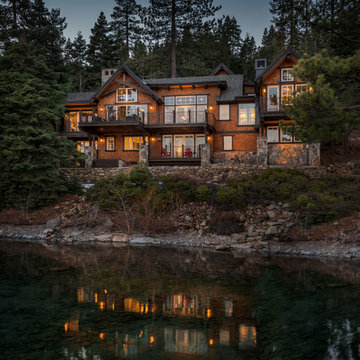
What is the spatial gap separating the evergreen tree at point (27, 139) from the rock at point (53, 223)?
1855mm

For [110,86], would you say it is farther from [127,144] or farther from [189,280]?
[189,280]

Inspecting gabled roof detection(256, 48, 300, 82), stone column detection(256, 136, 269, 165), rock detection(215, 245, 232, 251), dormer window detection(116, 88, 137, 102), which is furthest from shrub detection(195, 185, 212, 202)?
dormer window detection(116, 88, 137, 102)

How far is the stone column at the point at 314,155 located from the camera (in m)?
22.0

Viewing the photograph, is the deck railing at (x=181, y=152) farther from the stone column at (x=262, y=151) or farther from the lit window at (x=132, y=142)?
the stone column at (x=262, y=151)

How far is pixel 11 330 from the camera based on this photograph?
6.17m

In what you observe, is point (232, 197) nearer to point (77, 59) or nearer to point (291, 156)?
point (291, 156)

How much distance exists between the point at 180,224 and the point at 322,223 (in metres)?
6.82

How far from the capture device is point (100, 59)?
44.1m

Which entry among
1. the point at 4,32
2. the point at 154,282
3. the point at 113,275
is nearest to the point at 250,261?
the point at 154,282

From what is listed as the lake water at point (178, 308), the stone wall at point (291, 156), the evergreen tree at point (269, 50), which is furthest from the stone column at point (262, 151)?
the evergreen tree at point (269, 50)

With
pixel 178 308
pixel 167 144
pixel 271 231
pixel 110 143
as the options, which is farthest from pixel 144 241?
pixel 110 143

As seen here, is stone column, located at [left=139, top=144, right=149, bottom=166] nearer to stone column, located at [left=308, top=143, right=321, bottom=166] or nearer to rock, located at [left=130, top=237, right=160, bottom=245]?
rock, located at [left=130, top=237, right=160, bottom=245]

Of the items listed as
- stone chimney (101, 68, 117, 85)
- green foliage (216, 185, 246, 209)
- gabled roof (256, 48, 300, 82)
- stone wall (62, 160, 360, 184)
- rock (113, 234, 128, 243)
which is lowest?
rock (113, 234, 128, 243)

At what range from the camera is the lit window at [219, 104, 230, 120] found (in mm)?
27938
